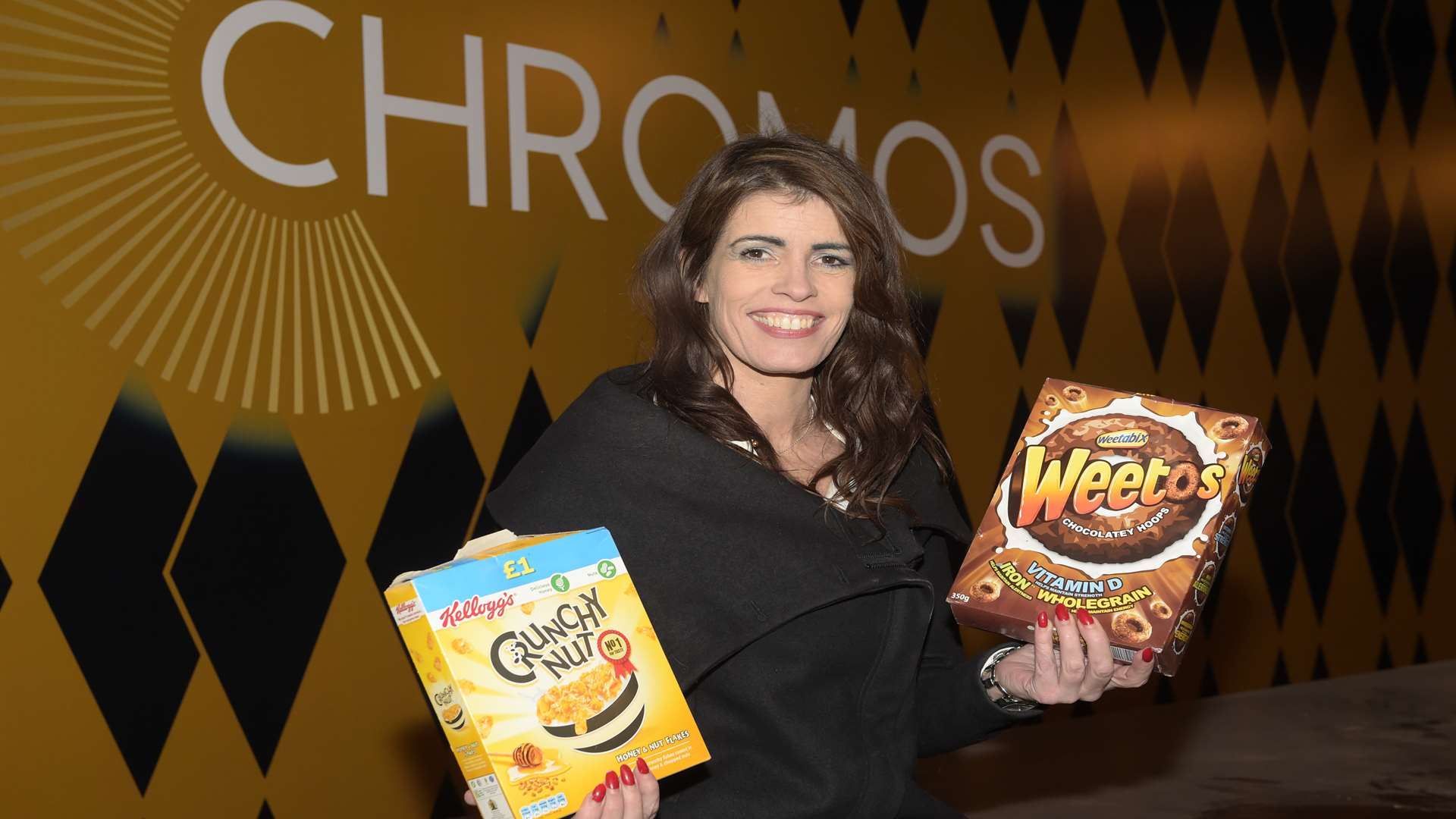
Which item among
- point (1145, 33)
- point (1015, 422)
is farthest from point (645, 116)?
point (1145, 33)

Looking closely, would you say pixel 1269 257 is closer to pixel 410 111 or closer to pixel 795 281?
pixel 410 111

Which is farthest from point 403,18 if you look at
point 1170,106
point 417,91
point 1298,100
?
point 1298,100

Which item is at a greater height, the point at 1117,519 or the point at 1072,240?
the point at 1117,519

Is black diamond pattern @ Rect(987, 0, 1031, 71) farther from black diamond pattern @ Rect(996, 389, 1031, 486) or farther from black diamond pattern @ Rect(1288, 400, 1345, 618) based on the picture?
black diamond pattern @ Rect(1288, 400, 1345, 618)

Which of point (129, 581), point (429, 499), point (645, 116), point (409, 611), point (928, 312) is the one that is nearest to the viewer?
point (409, 611)

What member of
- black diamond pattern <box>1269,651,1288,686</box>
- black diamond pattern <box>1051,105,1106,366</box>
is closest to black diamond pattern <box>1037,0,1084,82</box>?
black diamond pattern <box>1051,105,1106,366</box>

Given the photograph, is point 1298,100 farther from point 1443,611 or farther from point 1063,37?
point 1443,611

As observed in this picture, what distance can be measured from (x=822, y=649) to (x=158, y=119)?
73.5 inches

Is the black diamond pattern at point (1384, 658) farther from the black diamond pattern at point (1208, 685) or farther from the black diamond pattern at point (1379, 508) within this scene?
the black diamond pattern at point (1208, 685)

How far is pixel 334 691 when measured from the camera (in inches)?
112

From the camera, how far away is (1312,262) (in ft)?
15.7

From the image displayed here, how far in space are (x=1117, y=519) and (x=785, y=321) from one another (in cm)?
43

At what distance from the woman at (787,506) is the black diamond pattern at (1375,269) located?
3.84 metres

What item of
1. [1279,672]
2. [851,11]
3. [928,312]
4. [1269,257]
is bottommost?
[1279,672]
